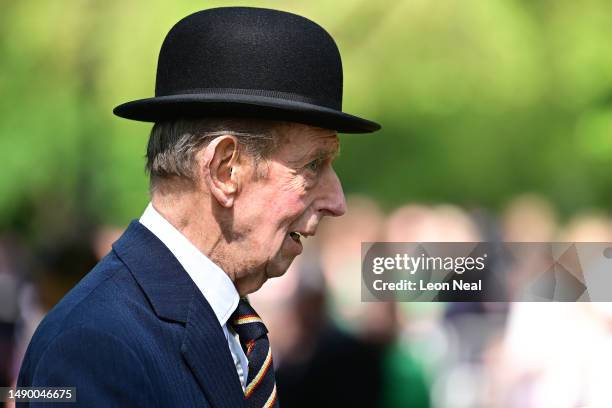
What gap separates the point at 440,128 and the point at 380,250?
483 mm

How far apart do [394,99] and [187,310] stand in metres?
1.90

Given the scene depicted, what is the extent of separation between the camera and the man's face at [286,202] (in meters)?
1.74

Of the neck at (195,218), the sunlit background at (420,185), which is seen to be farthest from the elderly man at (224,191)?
the sunlit background at (420,185)

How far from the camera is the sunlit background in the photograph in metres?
3.26

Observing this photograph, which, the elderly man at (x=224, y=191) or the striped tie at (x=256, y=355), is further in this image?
the striped tie at (x=256, y=355)

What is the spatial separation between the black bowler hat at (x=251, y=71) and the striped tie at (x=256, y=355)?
0.39 meters

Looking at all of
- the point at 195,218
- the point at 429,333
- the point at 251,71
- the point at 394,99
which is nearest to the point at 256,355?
the point at 195,218

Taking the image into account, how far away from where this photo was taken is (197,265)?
171 centimetres

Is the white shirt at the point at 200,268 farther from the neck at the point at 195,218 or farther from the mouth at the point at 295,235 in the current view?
the mouth at the point at 295,235

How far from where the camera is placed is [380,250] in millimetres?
3354

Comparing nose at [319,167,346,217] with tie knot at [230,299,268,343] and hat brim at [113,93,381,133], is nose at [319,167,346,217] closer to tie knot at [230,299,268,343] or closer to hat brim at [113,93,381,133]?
hat brim at [113,93,381,133]

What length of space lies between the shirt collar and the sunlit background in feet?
5.42

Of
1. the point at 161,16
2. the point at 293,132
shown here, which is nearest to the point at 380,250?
the point at 161,16

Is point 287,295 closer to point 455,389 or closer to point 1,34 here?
point 455,389
